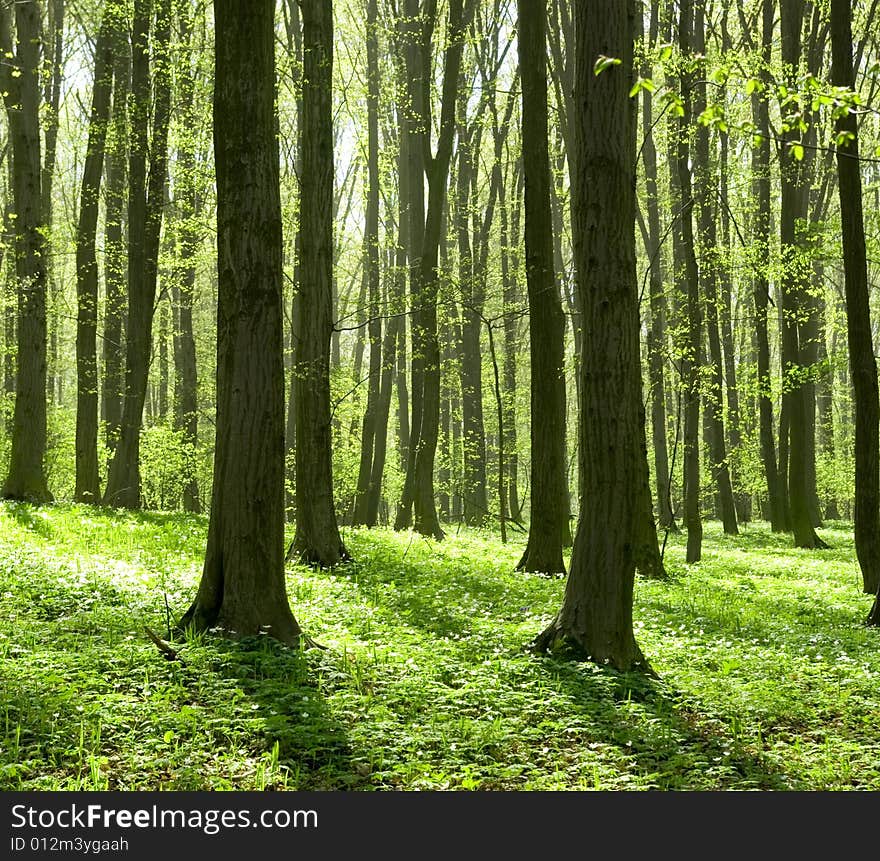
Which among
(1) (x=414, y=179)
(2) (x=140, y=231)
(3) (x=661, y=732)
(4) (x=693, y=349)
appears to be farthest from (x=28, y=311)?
(3) (x=661, y=732)

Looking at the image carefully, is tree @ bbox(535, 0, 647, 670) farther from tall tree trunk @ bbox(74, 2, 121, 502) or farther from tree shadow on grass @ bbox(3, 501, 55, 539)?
tall tree trunk @ bbox(74, 2, 121, 502)

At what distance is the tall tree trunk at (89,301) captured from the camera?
16.5 metres

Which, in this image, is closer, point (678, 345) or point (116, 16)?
point (116, 16)

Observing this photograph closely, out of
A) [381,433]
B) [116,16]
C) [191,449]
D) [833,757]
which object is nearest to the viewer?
[833,757]

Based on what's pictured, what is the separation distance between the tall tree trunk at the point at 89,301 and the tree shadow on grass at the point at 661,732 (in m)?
12.7

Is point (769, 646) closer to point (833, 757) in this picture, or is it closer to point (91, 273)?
point (833, 757)

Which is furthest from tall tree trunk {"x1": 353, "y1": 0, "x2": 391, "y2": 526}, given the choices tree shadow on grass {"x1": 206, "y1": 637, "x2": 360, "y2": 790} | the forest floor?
tree shadow on grass {"x1": 206, "y1": 637, "x2": 360, "y2": 790}

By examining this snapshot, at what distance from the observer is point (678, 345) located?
56.1 ft

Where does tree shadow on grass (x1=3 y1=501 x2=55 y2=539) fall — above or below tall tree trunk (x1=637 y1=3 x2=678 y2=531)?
below

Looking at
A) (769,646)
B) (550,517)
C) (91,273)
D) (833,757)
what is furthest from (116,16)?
(833,757)

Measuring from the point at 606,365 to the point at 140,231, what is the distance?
1141cm

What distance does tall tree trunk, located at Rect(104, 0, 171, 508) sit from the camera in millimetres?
15242

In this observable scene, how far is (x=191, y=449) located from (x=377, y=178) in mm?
8921

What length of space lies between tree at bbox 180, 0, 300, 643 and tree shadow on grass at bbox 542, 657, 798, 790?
2.29 m
